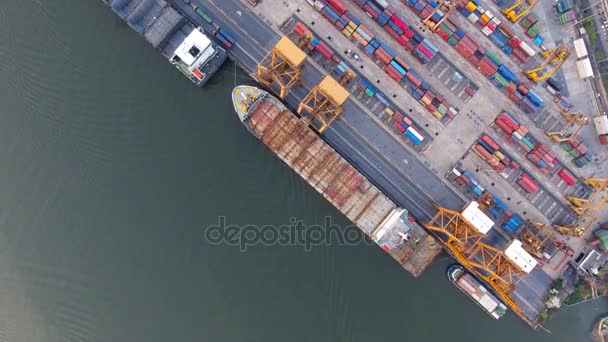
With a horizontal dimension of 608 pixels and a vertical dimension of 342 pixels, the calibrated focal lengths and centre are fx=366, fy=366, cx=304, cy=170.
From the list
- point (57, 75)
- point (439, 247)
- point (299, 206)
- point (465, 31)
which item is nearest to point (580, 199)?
point (439, 247)

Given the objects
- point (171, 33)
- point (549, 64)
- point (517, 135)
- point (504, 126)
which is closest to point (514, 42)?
point (549, 64)

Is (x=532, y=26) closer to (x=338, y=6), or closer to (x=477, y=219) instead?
(x=338, y=6)

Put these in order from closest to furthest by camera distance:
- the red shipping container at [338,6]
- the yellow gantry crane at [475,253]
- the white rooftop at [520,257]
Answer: the white rooftop at [520,257]
the yellow gantry crane at [475,253]
the red shipping container at [338,6]

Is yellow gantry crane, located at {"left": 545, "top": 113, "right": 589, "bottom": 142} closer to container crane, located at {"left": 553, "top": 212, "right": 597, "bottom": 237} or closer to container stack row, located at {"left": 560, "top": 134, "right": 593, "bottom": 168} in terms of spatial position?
container stack row, located at {"left": 560, "top": 134, "right": 593, "bottom": 168}

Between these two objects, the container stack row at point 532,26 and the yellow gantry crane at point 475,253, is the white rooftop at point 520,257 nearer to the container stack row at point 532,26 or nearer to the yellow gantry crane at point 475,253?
the yellow gantry crane at point 475,253

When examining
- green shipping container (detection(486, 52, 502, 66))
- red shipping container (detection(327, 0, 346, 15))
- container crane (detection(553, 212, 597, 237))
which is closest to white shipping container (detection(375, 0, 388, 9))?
red shipping container (detection(327, 0, 346, 15))

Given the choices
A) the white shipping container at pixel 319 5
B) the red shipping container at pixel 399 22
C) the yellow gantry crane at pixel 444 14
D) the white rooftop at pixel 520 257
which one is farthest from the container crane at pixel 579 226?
the white shipping container at pixel 319 5
